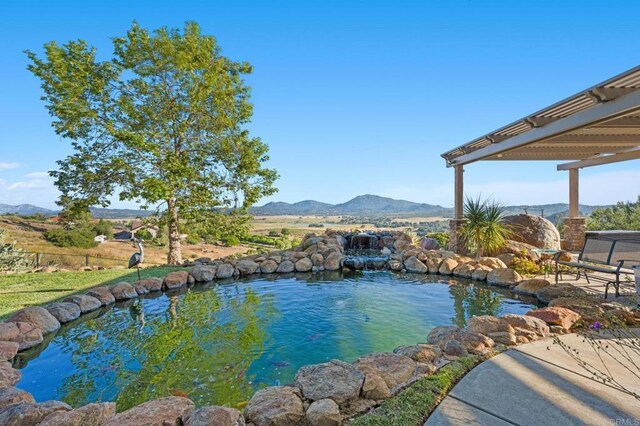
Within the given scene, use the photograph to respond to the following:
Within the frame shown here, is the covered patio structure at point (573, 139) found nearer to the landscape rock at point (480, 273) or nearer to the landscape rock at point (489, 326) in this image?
the landscape rock at point (480, 273)

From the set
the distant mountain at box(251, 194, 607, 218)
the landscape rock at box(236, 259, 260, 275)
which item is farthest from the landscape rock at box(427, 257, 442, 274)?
the distant mountain at box(251, 194, 607, 218)

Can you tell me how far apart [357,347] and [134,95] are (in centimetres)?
1110

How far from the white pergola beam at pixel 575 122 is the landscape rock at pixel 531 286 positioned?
9.80 feet

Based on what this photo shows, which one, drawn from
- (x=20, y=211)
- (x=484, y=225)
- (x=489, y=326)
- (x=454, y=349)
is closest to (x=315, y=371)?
(x=454, y=349)

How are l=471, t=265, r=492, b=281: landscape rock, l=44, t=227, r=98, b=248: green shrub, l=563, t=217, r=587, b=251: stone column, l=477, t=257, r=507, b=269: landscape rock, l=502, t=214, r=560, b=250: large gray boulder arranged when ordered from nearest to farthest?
l=471, t=265, r=492, b=281: landscape rock → l=477, t=257, r=507, b=269: landscape rock → l=502, t=214, r=560, b=250: large gray boulder → l=563, t=217, r=587, b=251: stone column → l=44, t=227, r=98, b=248: green shrub

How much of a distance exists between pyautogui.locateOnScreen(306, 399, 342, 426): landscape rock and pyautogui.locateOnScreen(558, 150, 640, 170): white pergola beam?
12.8m

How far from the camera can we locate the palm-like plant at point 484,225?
31.9ft

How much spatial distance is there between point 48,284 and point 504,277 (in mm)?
10684

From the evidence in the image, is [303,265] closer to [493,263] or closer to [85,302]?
[493,263]

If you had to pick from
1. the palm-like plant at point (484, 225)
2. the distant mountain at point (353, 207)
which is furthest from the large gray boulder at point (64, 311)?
the distant mountain at point (353, 207)

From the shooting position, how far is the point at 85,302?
6.35m

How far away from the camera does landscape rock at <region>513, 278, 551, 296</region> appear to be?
681 cm

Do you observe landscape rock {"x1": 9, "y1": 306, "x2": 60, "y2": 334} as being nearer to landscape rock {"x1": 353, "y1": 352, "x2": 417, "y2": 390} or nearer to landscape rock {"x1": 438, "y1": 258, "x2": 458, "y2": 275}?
landscape rock {"x1": 353, "y1": 352, "x2": 417, "y2": 390}

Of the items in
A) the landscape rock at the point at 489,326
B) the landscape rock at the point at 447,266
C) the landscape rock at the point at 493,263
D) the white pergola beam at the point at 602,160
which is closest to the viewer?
the landscape rock at the point at 489,326
